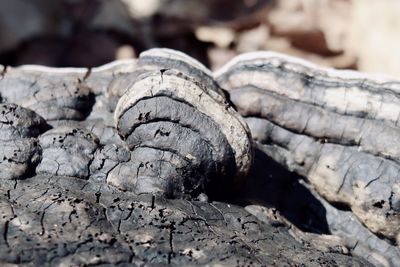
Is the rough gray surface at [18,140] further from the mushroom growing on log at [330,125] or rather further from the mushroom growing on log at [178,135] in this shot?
the mushroom growing on log at [330,125]

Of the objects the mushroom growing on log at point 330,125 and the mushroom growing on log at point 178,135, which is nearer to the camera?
the mushroom growing on log at point 178,135

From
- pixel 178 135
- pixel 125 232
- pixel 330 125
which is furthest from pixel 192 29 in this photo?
pixel 125 232

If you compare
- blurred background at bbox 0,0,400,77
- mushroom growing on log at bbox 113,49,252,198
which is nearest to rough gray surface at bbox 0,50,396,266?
mushroom growing on log at bbox 113,49,252,198

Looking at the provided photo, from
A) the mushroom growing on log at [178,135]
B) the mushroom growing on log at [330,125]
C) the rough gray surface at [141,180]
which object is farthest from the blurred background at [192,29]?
the mushroom growing on log at [178,135]

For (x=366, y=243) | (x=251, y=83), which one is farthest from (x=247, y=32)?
(x=366, y=243)

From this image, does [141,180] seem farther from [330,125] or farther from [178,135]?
[330,125]

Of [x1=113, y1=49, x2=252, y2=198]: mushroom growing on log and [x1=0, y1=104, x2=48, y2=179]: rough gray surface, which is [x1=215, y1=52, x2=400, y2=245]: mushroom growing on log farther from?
[x1=0, y1=104, x2=48, y2=179]: rough gray surface

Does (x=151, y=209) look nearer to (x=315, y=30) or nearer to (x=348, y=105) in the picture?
(x=348, y=105)
